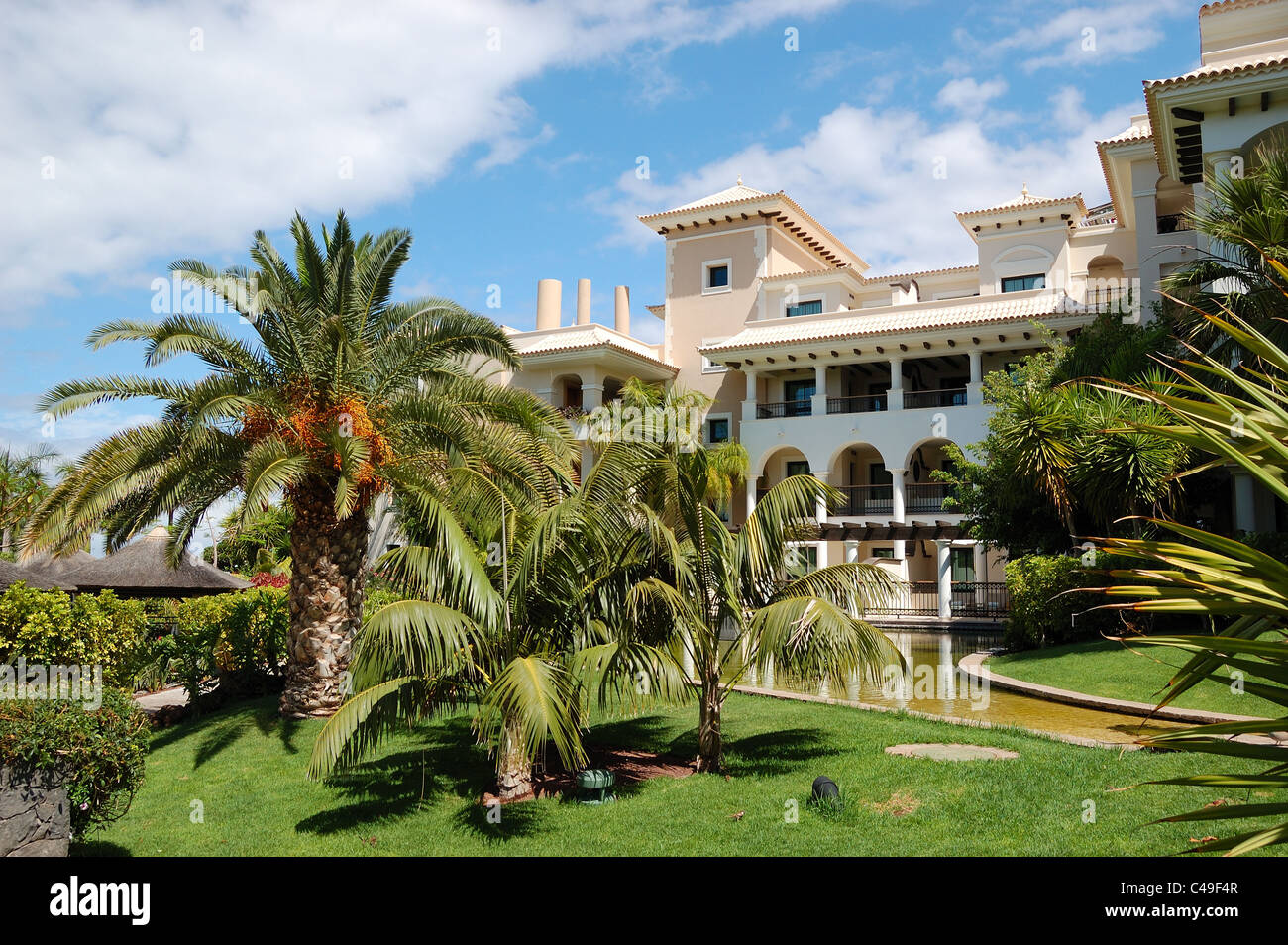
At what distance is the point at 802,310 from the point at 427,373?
80.6 feet

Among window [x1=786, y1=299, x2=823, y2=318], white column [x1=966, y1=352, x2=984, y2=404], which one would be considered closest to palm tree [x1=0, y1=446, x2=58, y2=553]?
window [x1=786, y1=299, x2=823, y2=318]

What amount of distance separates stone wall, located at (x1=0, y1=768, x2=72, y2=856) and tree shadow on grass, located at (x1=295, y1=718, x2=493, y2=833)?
8.21 ft

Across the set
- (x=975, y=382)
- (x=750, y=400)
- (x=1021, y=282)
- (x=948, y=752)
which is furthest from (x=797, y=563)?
(x=1021, y=282)

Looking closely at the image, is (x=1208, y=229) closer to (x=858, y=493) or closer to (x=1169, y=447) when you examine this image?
(x=1169, y=447)

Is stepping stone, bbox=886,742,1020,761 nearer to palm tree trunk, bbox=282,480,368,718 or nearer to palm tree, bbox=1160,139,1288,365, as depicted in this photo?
palm tree, bbox=1160,139,1288,365

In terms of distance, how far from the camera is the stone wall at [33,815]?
644cm

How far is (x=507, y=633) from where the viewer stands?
30.3 feet

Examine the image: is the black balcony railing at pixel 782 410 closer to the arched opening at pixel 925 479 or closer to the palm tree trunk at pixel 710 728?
the arched opening at pixel 925 479

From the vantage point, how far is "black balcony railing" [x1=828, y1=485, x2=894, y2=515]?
1320 inches

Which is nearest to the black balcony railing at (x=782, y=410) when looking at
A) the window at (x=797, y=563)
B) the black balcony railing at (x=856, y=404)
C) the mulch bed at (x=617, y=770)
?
the black balcony railing at (x=856, y=404)

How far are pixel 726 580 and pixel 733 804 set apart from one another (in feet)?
7.43

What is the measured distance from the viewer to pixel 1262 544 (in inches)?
621
